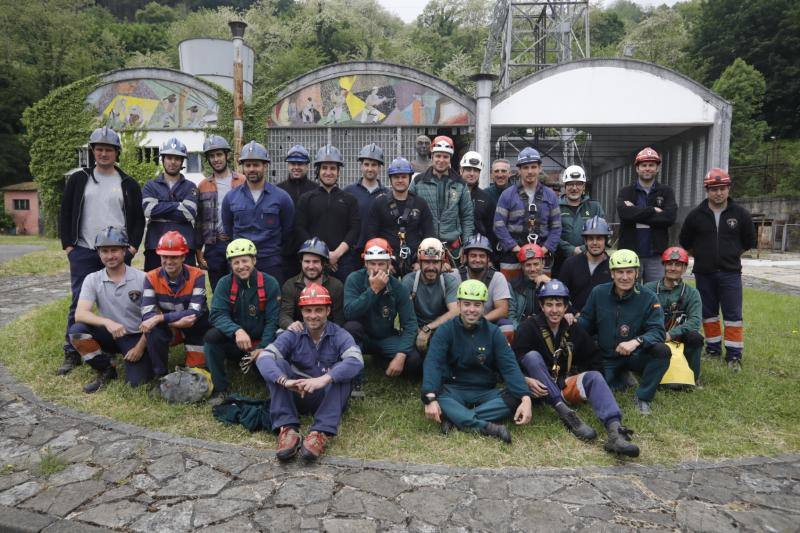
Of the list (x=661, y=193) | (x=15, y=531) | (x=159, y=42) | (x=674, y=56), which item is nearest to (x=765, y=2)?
(x=674, y=56)

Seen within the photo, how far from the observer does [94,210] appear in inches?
256

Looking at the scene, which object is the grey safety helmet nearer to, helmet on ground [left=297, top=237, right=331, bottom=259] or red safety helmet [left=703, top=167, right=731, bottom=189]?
helmet on ground [left=297, top=237, right=331, bottom=259]

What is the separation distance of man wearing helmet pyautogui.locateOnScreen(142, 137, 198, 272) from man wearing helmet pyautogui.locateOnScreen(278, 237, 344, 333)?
1535 mm

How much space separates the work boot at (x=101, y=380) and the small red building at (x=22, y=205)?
39.0 metres

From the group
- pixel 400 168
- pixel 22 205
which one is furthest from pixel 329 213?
pixel 22 205

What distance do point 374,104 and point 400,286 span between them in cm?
1591

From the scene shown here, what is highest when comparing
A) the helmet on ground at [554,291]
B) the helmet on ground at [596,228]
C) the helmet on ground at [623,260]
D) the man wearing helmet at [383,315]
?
the helmet on ground at [596,228]

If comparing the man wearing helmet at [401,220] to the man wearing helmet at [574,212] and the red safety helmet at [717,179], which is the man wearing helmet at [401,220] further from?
the red safety helmet at [717,179]

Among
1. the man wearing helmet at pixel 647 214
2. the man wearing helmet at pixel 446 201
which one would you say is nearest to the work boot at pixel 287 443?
the man wearing helmet at pixel 446 201

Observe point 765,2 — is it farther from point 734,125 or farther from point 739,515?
point 739,515

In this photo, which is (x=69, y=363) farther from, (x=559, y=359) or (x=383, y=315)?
(x=559, y=359)

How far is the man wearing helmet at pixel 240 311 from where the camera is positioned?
18.9ft

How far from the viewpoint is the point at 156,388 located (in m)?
5.92

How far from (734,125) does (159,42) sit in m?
49.5
